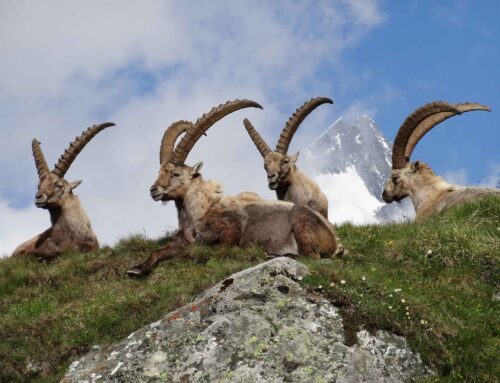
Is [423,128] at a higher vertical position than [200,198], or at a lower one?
higher

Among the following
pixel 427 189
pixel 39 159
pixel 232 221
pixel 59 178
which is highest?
pixel 39 159

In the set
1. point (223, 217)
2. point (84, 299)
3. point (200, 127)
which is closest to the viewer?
point (84, 299)

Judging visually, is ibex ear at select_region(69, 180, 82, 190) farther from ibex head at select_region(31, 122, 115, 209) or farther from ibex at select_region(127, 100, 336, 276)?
ibex at select_region(127, 100, 336, 276)

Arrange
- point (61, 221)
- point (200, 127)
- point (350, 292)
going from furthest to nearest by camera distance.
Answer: point (61, 221)
point (200, 127)
point (350, 292)

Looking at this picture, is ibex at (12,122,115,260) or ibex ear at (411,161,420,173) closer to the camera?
ibex at (12,122,115,260)

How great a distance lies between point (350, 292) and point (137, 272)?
470cm

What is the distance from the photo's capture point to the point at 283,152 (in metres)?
18.2

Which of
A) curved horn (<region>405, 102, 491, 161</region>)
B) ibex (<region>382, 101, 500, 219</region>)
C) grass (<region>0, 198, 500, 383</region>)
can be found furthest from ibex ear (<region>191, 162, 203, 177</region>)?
curved horn (<region>405, 102, 491, 161</region>)

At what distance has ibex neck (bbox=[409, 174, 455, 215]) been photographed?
18.7m

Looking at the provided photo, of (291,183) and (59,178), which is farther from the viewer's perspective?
(291,183)

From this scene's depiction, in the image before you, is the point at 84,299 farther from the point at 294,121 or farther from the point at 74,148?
the point at 294,121

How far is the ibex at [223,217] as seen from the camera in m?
12.6

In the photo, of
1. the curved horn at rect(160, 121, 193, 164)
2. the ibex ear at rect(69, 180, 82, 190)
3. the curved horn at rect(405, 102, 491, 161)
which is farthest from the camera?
the curved horn at rect(405, 102, 491, 161)

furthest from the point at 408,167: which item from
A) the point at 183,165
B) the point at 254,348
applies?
the point at 254,348
